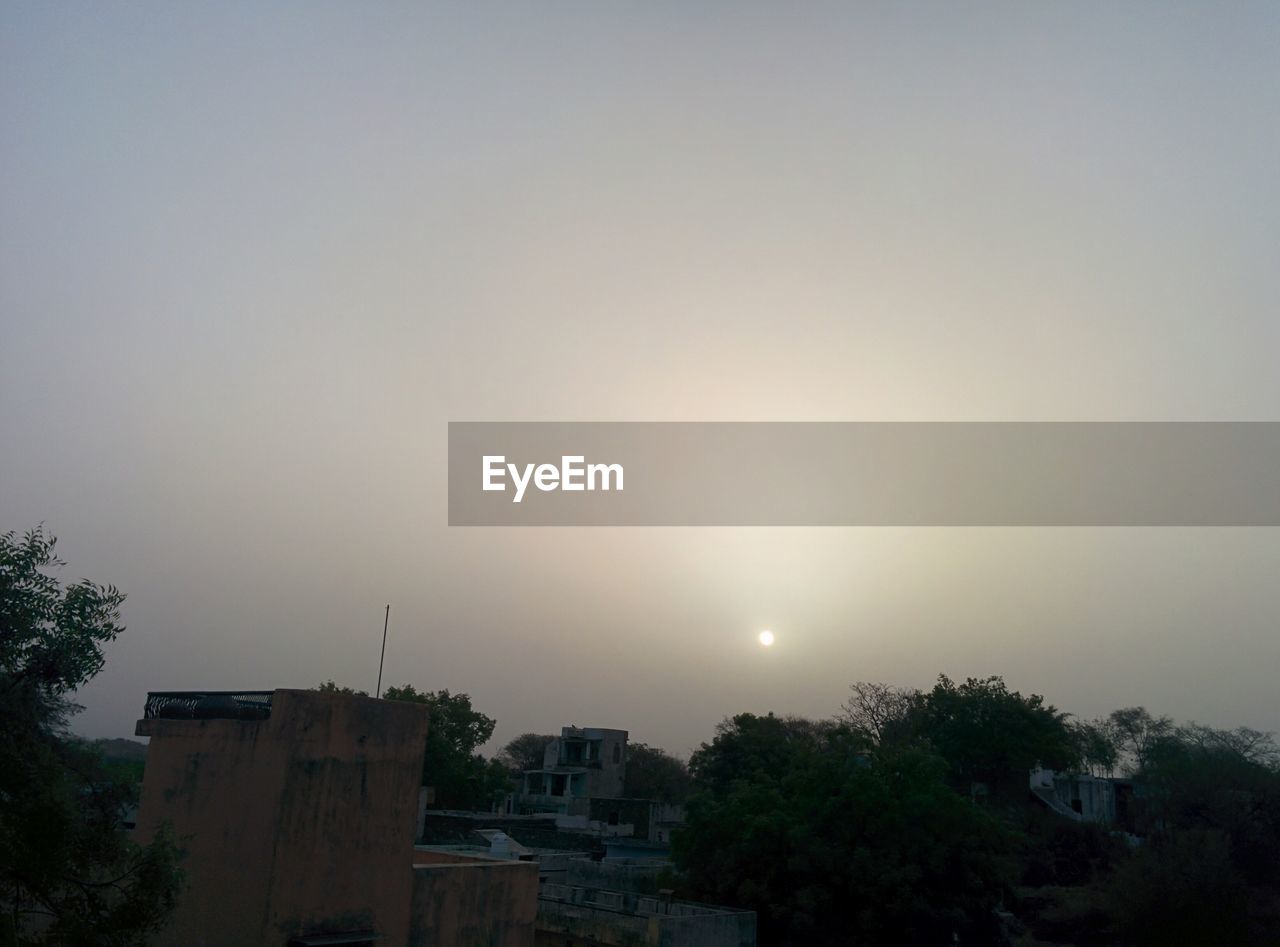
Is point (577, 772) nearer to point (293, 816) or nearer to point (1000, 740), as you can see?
point (1000, 740)

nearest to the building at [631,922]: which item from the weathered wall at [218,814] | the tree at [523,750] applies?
the weathered wall at [218,814]

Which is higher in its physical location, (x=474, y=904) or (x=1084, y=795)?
(x=1084, y=795)

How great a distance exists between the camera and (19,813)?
7.99 meters

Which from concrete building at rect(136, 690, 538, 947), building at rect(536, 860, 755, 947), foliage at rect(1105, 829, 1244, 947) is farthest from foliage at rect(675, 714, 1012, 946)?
concrete building at rect(136, 690, 538, 947)

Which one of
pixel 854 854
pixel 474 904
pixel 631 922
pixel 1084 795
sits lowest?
pixel 631 922

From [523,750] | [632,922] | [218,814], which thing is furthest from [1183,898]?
[523,750]

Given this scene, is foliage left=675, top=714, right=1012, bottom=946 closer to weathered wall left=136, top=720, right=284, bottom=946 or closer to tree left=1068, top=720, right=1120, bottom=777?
weathered wall left=136, top=720, right=284, bottom=946

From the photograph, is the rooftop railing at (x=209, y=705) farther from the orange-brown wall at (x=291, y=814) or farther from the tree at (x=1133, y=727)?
the tree at (x=1133, y=727)

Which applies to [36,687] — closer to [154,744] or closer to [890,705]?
[154,744]

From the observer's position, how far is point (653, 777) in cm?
7806

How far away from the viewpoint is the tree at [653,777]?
73.9m

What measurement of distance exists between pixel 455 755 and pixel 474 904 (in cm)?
4324

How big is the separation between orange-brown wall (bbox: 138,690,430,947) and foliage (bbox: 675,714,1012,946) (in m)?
19.5

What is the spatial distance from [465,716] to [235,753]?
48.0 meters
